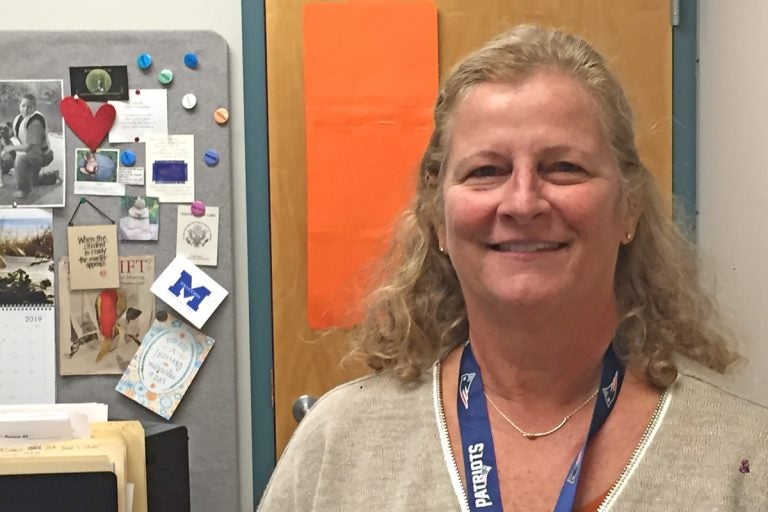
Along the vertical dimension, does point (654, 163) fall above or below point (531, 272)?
above

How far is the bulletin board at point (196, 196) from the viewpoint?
1719 mm

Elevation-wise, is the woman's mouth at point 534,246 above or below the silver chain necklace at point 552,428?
above

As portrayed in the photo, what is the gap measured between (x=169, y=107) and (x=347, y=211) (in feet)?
1.50

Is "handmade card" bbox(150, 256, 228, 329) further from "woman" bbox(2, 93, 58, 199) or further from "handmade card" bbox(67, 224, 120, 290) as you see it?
"woman" bbox(2, 93, 58, 199)

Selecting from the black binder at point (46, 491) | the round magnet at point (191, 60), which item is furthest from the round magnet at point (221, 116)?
the black binder at point (46, 491)

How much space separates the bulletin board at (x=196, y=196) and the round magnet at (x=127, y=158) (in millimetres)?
11

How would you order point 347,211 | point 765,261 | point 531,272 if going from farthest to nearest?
point 347,211, point 765,261, point 531,272

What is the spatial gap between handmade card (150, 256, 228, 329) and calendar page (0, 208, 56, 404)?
246mm

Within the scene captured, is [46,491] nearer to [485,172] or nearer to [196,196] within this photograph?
[196,196]

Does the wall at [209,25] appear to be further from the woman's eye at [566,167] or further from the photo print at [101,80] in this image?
the woman's eye at [566,167]

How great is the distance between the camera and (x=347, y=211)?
1.71 metres

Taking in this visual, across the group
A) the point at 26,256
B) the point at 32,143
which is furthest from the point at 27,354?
the point at 32,143

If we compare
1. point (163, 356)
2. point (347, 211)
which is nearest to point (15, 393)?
point (163, 356)

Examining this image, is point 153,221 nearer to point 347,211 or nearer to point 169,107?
point 169,107
